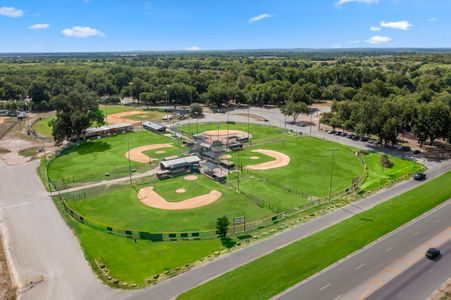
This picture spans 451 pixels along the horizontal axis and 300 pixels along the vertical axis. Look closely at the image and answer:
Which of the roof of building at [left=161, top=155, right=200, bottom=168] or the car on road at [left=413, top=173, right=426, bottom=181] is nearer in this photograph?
the car on road at [left=413, top=173, right=426, bottom=181]

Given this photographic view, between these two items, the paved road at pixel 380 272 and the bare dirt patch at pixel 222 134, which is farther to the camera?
the bare dirt patch at pixel 222 134

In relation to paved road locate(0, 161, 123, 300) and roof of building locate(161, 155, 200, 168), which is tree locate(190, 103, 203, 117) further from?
paved road locate(0, 161, 123, 300)

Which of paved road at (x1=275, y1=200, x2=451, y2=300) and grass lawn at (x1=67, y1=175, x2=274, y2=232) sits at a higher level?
paved road at (x1=275, y1=200, x2=451, y2=300)

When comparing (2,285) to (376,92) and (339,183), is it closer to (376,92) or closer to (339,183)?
(339,183)

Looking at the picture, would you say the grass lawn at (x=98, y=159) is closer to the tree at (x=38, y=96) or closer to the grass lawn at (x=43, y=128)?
the grass lawn at (x=43, y=128)

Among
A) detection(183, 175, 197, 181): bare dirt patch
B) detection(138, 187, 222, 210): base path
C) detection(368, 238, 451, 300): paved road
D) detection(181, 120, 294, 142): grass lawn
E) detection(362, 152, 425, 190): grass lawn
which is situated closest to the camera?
detection(368, 238, 451, 300): paved road

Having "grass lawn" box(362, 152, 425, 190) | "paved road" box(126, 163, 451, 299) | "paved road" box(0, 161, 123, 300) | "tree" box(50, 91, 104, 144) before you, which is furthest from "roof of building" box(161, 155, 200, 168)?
"tree" box(50, 91, 104, 144)

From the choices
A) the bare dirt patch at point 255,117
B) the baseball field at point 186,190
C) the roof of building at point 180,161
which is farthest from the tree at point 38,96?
the roof of building at point 180,161
